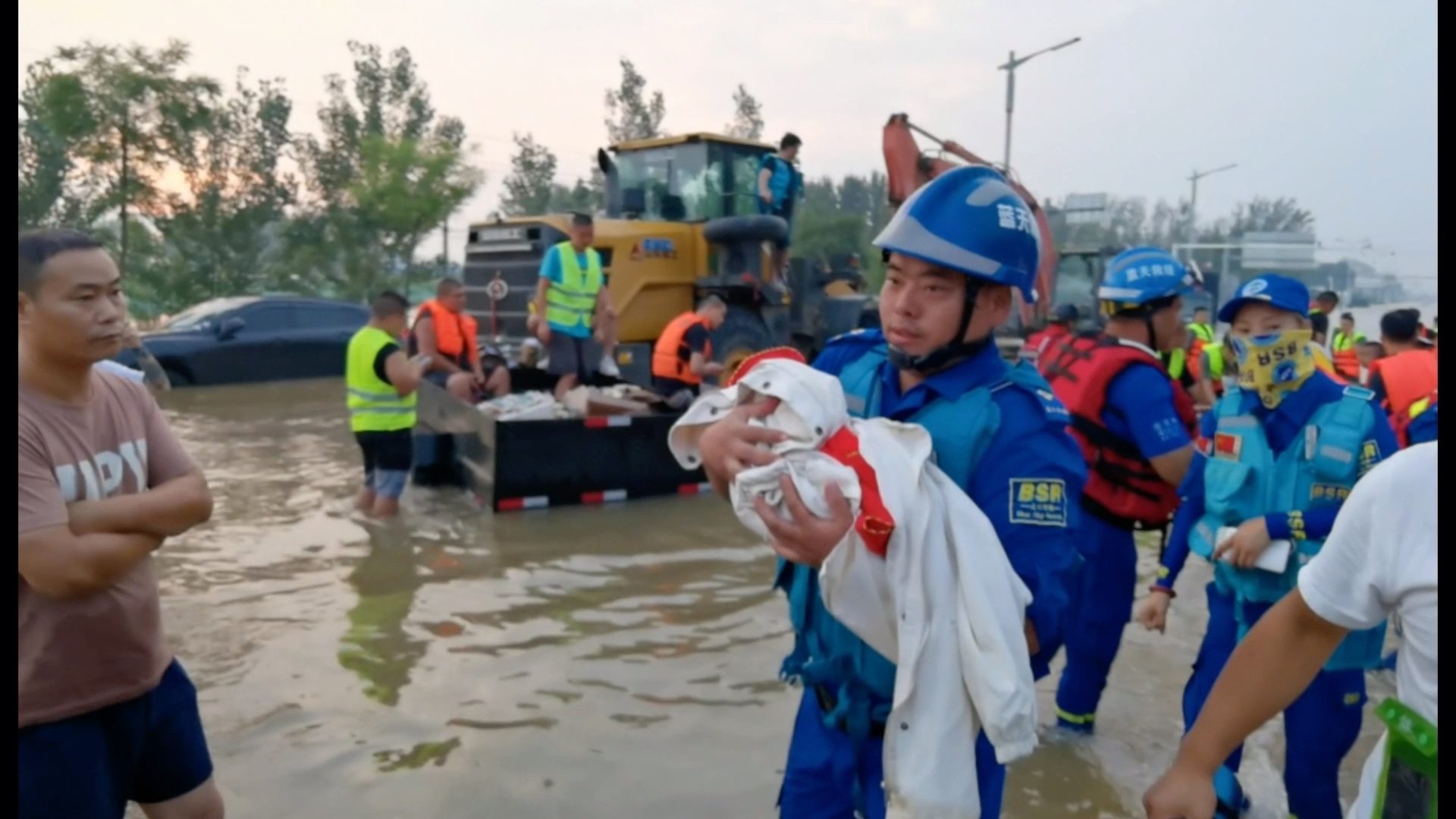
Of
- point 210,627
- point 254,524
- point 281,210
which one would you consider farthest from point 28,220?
point 210,627

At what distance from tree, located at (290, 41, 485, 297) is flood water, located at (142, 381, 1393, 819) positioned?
2615cm

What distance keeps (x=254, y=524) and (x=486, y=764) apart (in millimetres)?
4386

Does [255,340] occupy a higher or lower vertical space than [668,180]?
lower

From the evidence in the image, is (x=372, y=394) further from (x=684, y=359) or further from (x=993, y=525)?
(x=993, y=525)

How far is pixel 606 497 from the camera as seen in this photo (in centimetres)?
839

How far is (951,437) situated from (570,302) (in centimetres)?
808

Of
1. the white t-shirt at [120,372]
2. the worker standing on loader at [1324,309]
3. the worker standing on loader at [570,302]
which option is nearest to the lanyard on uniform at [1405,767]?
the white t-shirt at [120,372]


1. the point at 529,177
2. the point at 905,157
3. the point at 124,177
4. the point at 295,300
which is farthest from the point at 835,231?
the point at 905,157

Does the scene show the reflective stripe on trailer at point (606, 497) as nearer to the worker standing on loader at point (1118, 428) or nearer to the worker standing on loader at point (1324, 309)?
the worker standing on loader at point (1118, 428)

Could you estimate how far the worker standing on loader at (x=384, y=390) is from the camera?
7438 mm

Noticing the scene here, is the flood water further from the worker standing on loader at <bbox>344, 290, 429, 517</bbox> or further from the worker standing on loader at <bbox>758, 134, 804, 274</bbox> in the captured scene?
the worker standing on loader at <bbox>758, 134, 804, 274</bbox>

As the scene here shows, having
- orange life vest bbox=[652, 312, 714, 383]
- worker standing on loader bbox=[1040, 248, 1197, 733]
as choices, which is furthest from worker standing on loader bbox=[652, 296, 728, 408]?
worker standing on loader bbox=[1040, 248, 1197, 733]
